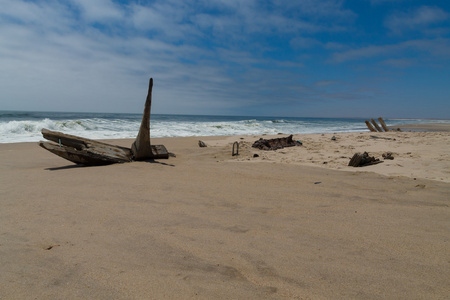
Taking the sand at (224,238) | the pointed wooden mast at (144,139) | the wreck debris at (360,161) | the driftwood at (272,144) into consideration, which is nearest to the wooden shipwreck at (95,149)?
A: the pointed wooden mast at (144,139)

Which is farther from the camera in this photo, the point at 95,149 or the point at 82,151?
the point at 95,149

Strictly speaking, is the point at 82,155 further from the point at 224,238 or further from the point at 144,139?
the point at 224,238

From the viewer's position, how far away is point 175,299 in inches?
62.5

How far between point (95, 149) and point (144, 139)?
107 centimetres

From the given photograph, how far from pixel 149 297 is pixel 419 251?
2019mm

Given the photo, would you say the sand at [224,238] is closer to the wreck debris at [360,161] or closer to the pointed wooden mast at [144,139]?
the wreck debris at [360,161]

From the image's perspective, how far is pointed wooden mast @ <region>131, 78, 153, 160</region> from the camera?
6.16 m

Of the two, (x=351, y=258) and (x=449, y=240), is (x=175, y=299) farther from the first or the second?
(x=449, y=240)

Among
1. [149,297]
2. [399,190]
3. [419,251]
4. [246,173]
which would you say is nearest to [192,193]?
[246,173]

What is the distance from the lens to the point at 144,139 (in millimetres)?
6250

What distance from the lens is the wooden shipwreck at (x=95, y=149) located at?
19.0 feet

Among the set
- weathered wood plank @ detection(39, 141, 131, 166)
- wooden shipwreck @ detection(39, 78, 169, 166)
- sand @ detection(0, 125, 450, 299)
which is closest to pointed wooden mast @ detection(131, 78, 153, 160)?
wooden shipwreck @ detection(39, 78, 169, 166)

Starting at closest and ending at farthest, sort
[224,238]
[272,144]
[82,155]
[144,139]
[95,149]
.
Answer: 1. [224,238]
2. [82,155]
3. [95,149]
4. [144,139]
5. [272,144]

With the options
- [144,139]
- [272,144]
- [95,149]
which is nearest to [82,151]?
[95,149]
